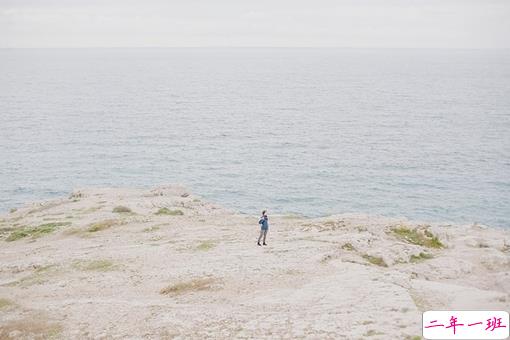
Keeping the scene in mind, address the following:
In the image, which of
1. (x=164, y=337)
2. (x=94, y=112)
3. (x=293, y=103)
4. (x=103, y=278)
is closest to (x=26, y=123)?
(x=94, y=112)

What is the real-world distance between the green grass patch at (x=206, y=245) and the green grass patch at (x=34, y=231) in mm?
16278

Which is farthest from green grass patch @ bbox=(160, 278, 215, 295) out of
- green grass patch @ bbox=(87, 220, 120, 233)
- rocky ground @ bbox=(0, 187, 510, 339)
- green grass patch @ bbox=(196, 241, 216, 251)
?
green grass patch @ bbox=(87, 220, 120, 233)

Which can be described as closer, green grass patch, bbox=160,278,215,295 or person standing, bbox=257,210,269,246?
green grass patch, bbox=160,278,215,295

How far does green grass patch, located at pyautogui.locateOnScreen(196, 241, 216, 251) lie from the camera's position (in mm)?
38531

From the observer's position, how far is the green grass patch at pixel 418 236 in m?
40.8

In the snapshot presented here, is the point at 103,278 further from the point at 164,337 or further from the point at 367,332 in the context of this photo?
the point at 367,332

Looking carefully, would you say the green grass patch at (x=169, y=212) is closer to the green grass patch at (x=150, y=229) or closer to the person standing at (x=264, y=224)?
the green grass patch at (x=150, y=229)

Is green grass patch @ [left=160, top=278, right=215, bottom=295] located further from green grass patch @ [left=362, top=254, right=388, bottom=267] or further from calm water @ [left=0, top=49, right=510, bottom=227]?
calm water @ [left=0, top=49, right=510, bottom=227]
